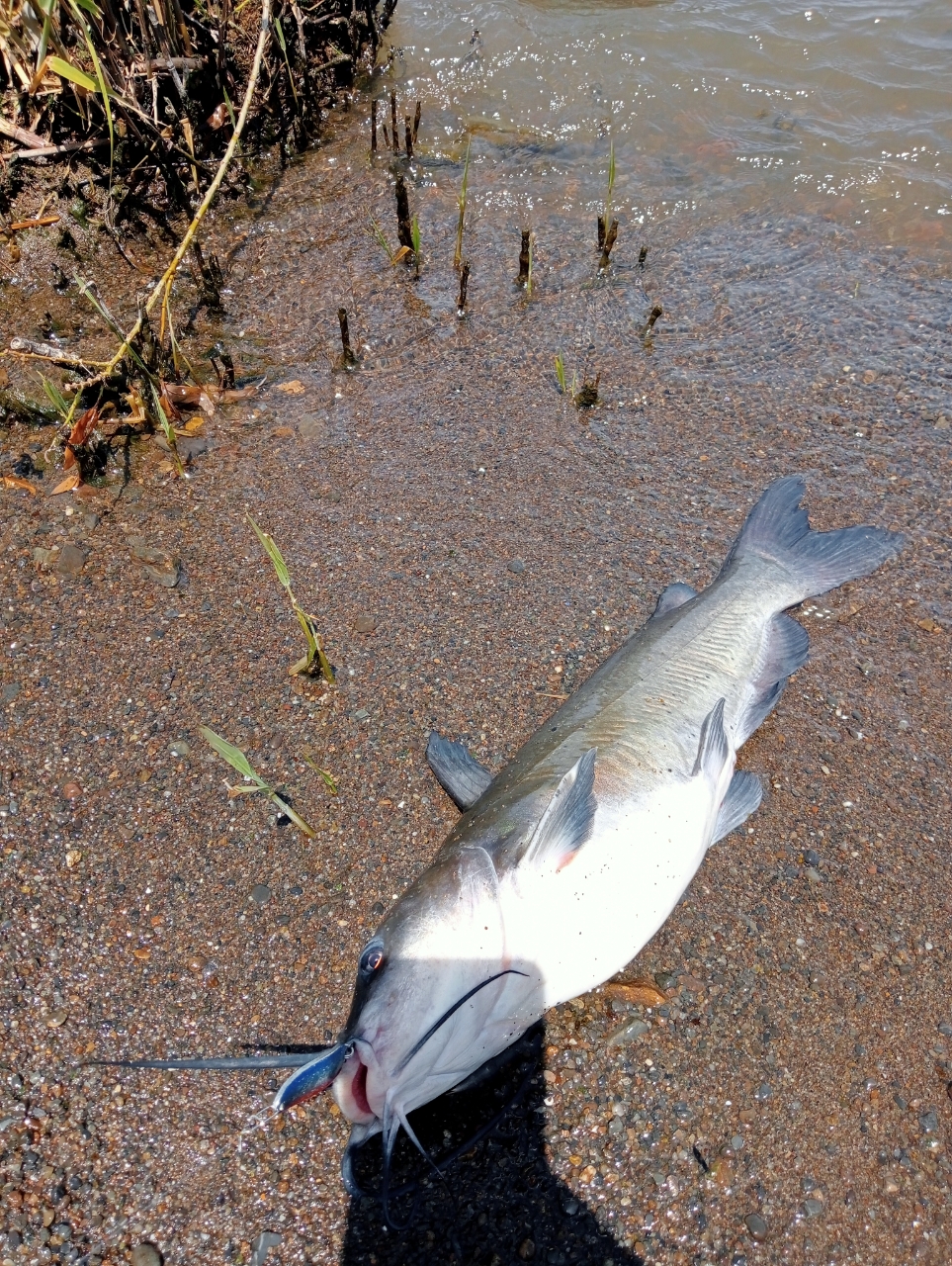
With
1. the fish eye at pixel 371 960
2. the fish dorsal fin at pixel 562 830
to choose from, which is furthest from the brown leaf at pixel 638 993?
the fish eye at pixel 371 960

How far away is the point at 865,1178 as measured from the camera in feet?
7.59

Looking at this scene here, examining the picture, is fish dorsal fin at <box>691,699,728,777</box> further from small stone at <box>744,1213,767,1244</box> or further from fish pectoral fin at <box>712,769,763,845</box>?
small stone at <box>744,1213,767,1244</box>

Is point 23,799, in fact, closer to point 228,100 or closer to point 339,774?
point 339,774

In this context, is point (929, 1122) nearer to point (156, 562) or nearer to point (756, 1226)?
point (756, 1226)

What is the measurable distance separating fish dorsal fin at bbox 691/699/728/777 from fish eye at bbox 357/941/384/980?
1.24 metres

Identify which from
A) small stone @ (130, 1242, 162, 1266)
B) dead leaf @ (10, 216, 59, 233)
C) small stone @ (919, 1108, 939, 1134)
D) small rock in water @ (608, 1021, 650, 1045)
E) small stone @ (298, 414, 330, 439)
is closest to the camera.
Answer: small stone @ (130, 1242, 162, 1266)

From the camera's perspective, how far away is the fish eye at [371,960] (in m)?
2.23

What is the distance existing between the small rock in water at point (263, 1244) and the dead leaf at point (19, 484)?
3.23 meters

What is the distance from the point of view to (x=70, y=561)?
369cm

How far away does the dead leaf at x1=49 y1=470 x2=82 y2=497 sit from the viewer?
393 centimetres

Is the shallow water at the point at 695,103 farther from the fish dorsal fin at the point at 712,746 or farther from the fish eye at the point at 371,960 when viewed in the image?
the fish eye at the point at 371,960

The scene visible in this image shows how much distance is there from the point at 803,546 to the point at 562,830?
1896mm

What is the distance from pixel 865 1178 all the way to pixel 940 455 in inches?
134

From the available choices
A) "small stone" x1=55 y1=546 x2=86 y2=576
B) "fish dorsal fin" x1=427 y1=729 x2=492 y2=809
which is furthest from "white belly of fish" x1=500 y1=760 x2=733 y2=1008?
"small stone" x1=55 y1=546 x2=86 y2=576
